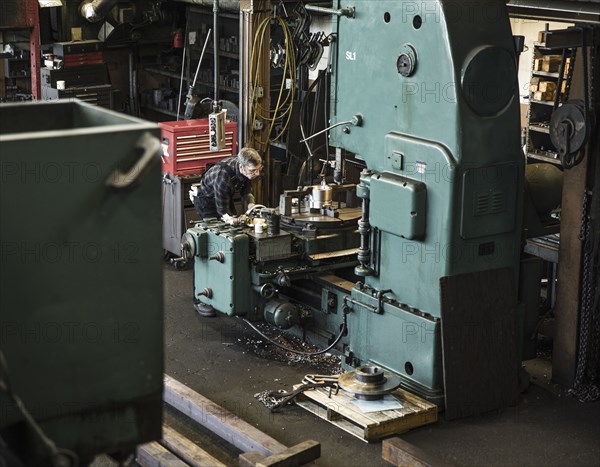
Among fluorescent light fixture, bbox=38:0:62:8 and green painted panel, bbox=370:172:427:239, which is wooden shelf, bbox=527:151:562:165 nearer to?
green painted panel, bbox=370:172:427:239

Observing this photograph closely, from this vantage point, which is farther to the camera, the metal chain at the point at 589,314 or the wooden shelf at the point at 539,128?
the wooden shelf at the point at 539,128

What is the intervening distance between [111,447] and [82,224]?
0.61 metres

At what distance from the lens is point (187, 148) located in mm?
7035

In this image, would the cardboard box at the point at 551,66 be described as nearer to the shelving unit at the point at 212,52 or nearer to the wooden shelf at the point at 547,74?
the wooden shelf at the point at 547,74

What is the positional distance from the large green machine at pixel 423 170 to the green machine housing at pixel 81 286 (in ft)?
7.67

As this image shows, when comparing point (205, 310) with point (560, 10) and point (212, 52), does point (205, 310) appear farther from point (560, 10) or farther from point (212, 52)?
point (212, 52)

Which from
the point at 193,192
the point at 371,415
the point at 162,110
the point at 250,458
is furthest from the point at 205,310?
the point at 162,110

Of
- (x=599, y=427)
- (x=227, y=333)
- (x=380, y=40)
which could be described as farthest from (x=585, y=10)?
(x=227, y=333)

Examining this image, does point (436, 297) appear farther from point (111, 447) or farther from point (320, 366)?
point (111, 447)

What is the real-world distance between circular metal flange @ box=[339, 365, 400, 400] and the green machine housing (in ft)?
7.34

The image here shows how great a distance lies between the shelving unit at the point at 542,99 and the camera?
705 centimetres

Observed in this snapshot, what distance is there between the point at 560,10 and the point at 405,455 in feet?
7.18

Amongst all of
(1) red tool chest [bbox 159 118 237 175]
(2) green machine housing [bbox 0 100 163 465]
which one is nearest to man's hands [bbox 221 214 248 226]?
(1) red tool chest [bbox 159 118 237 175]

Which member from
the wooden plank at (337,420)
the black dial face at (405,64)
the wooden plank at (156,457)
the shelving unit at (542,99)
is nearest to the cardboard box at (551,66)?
the shelving unit at (542,99)
